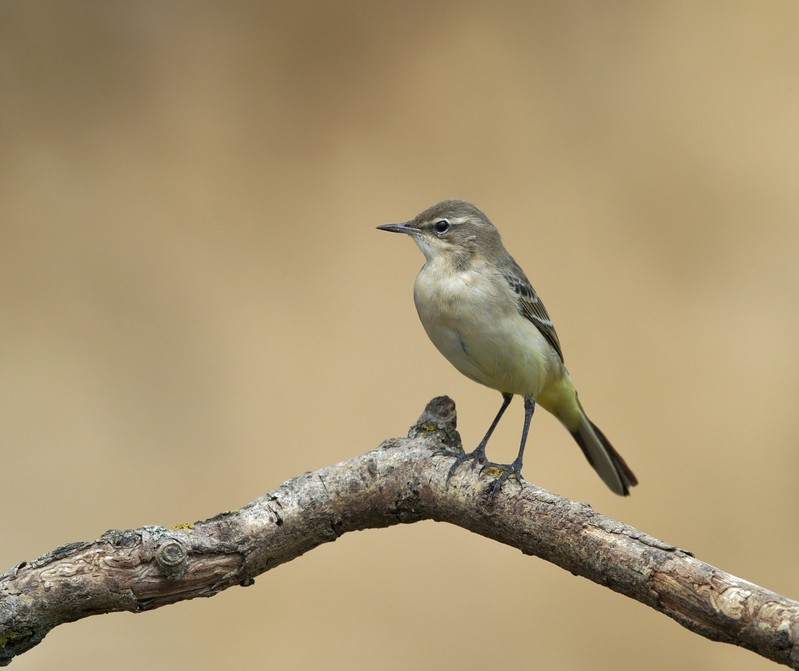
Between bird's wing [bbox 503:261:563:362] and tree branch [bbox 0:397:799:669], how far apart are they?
0.92 m

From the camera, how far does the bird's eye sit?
3.63 metres

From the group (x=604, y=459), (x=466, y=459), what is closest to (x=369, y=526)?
(x=466, y=459)

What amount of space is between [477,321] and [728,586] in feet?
5.07

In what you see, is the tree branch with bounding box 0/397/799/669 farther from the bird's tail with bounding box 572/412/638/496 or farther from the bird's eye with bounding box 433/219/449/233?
the bird's tail with bounding box 572/412/638/496

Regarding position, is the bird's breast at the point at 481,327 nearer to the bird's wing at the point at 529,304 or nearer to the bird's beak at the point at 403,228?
the bird's wing at the point at 529,304

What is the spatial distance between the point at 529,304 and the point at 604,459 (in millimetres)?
831

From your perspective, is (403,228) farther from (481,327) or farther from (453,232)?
(481,327)

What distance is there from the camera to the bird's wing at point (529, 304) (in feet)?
11.6

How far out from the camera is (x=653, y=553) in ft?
6.97

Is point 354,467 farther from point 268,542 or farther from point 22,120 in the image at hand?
point 22,120

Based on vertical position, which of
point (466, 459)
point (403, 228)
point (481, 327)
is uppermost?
point (403, 228)

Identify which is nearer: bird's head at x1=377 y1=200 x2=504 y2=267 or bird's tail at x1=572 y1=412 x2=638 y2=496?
bird's head at x1=377 y1=200 x2=504 y2=267

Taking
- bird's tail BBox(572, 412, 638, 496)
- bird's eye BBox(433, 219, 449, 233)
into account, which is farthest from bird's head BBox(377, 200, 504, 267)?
bird's tail BBox(572, 412, 638, 496)

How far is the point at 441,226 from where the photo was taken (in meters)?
3.64
